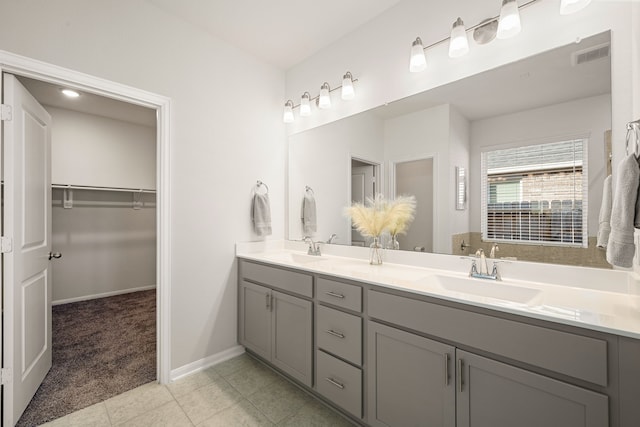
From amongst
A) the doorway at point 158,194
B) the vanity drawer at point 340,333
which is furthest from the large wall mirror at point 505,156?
the doorway at point 158,194

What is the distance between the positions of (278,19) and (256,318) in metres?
2.34

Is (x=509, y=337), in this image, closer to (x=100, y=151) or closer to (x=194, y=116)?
(x=194, y=116)

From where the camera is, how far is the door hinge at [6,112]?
61.5 inches

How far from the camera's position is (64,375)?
2.15 m

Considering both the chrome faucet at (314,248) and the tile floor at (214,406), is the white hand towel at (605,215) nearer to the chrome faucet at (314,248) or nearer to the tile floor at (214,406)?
the tile floor at (214,406)

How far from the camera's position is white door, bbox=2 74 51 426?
1.59 m

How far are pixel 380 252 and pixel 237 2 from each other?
2.06 meters

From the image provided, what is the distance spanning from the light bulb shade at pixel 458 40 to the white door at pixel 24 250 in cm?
250

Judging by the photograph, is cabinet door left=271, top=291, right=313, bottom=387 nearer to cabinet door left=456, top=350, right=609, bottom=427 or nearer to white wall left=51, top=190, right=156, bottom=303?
cabinet door left=456, top=350, right=609, bottom=427

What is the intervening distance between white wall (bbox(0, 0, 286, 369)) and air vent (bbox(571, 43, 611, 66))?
2.22 m

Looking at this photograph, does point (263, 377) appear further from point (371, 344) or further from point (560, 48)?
point (560, 48)

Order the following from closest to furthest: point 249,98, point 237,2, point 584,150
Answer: point 584,150 < point 237,2 < point 249,98

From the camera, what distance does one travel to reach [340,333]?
1651 mm

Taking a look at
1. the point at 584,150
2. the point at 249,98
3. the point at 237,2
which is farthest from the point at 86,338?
the point at 584,150
